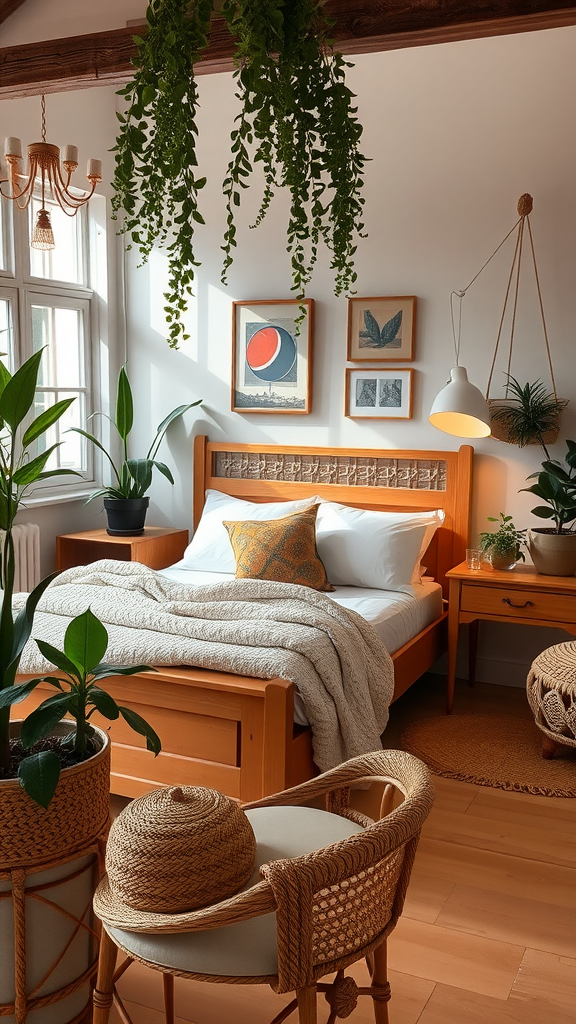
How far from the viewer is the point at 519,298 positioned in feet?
14.4

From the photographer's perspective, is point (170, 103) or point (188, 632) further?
point (188, 632)

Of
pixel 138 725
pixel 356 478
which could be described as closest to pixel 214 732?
pixel 138 725

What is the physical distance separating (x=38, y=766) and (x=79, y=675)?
22cm

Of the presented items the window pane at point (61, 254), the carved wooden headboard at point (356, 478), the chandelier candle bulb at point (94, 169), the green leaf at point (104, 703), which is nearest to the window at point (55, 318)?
the window pane at point (61, 254)

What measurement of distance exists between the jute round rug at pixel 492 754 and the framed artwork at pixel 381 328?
1852 millimetres

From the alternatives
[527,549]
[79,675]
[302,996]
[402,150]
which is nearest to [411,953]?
[302,996]

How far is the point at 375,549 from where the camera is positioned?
4.25m

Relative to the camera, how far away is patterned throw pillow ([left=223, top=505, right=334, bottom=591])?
161 inches

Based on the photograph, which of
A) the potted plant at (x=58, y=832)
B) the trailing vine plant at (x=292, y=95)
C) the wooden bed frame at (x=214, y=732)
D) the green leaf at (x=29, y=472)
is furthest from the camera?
the wooden bed frame at (x=214, y=732)

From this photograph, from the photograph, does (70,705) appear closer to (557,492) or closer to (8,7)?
(557,492)

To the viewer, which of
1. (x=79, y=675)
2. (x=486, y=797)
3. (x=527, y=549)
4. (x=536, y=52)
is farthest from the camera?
(x=527, y=549)

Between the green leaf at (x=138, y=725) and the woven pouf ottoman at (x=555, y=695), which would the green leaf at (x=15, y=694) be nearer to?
the green leaf at (x=138, y=725)

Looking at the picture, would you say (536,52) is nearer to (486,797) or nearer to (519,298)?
(519,298)

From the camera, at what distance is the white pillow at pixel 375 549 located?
13.9 ft
